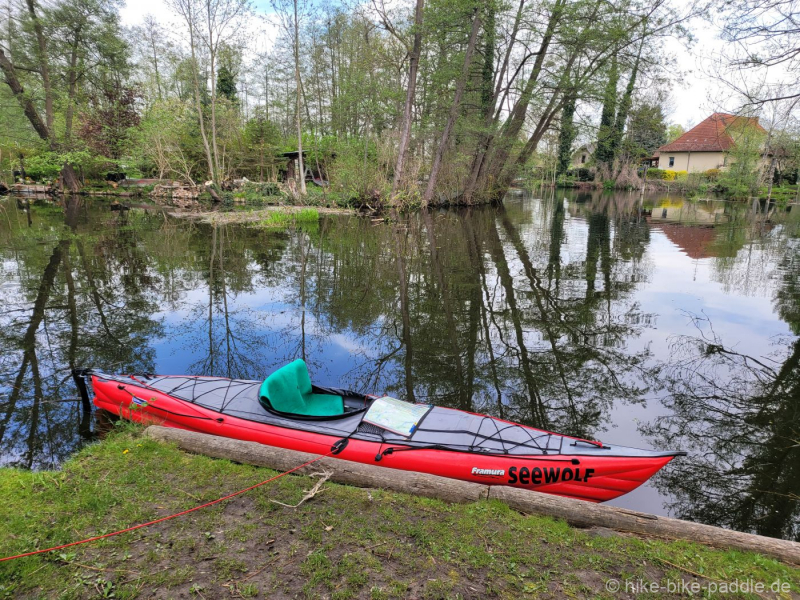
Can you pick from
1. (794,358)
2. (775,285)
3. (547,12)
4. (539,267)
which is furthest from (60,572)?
(547,12)

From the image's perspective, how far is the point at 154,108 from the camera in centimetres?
2944

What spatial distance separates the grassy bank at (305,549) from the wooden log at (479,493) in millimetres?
82

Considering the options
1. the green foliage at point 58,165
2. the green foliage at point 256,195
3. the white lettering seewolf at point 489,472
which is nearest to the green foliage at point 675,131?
the green foliage at point 256,195

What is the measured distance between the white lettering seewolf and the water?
123 centimetres

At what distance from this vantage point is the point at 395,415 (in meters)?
4.15

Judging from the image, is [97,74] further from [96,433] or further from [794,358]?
[794,358]

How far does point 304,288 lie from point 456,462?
7.08 metres

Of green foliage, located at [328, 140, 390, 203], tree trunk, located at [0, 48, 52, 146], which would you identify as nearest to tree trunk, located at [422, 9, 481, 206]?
green foliage, located at [328, 140, 390, 203]

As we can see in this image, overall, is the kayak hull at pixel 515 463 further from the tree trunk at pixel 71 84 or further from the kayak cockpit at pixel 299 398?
the tree trunk at pixel 71 84

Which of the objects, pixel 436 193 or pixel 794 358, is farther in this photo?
pixel 436 193

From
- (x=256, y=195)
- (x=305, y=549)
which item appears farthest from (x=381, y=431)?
(x=256, y=195)

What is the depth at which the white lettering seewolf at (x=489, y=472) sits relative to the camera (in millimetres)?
3635

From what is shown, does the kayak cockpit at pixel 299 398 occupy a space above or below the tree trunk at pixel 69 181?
below

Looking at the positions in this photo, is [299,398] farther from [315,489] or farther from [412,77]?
[412,77]
